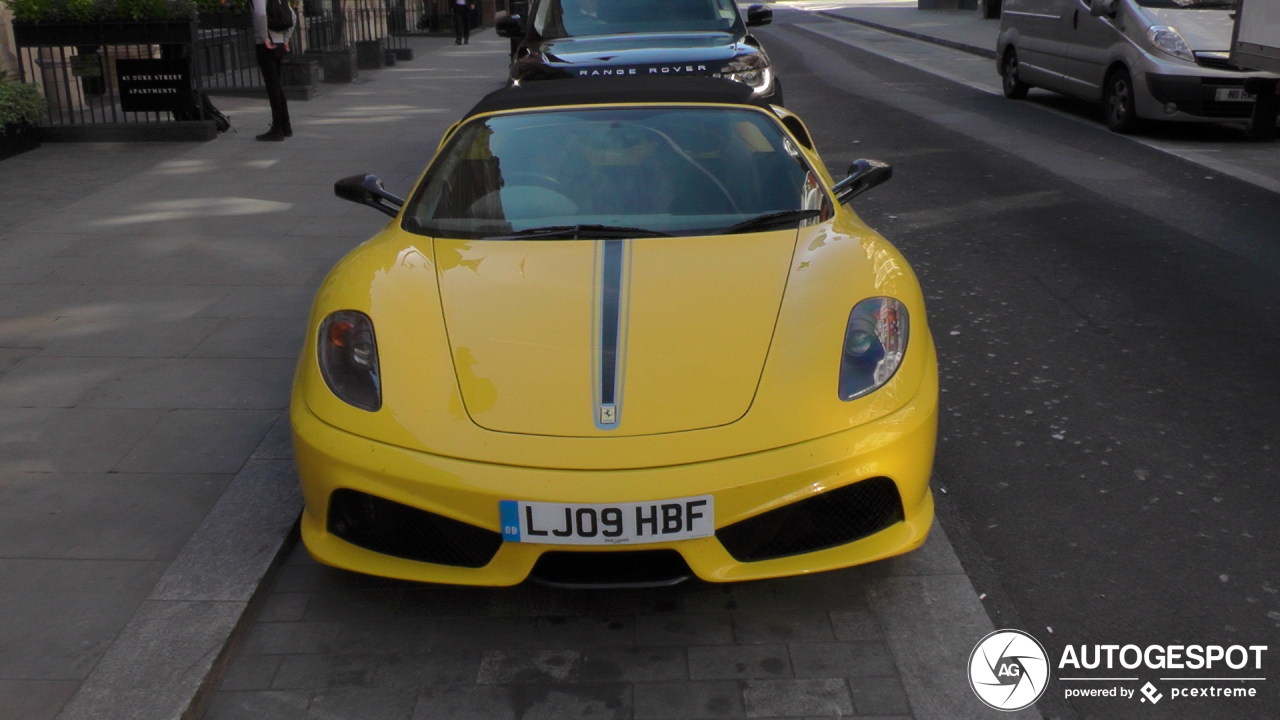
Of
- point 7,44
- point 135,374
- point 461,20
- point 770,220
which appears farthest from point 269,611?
point 461,20

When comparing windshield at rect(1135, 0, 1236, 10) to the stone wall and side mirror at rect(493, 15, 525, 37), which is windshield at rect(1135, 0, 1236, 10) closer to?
side mirror at rect(493, 15, 525, 37)

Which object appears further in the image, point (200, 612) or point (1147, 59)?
point (1147, 59)

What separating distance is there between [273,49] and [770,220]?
31.5 feet

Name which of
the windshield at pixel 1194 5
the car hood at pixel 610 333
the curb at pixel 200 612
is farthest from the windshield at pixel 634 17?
the curb at pixel 200 612

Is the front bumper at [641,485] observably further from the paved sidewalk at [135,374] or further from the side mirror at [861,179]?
the side mirror at [861,179]

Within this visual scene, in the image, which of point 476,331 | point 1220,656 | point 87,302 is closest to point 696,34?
point 87,302

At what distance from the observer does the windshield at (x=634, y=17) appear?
31.7ft

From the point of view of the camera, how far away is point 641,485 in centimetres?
290

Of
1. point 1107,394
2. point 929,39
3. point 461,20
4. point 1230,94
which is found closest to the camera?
point 1107,394

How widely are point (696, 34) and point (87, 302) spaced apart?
196 inches

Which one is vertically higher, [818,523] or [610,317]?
[610,317]

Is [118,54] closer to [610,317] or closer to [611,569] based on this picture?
[610,317]

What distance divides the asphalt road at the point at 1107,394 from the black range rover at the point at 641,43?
4.63 ft

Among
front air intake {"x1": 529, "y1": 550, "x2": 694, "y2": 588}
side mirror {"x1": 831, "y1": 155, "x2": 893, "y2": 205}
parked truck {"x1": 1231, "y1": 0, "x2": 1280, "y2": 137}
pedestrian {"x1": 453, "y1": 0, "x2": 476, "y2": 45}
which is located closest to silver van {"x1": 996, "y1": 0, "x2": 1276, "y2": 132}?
A: parked truck {"x1": 1231, "y1": 0, "x2": 1280, "y2": 137}
